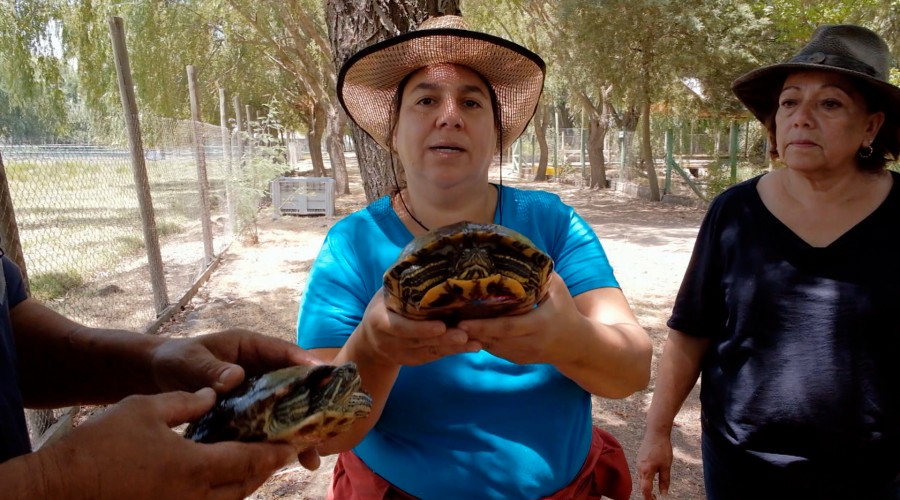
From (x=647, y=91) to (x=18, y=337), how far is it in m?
17.8

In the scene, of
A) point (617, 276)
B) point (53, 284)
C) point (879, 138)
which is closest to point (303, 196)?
point (617, 276)

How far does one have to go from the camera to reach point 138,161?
610 cm

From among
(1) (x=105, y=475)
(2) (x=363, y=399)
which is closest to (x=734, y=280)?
(2) (x=363, y=399)

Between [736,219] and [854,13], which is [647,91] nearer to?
[854,13]

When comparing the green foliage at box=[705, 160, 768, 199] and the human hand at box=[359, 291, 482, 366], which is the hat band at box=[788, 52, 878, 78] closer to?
the human hand at box=[359, 291, 482, 366]

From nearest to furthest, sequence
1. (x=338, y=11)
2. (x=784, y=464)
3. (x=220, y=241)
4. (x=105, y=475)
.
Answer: (x=105, y=475)
(x=784, y=464)
(x=338, y=11)
(x=220, y=241)

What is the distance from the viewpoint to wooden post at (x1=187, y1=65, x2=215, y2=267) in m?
8.79

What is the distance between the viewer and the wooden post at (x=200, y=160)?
8.79 metres

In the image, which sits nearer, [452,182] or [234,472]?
[234,472]

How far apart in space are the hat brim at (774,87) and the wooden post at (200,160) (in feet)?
25.8

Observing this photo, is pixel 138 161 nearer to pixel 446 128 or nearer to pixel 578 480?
pixel 446 128

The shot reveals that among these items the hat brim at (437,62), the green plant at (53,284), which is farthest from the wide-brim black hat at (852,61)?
the green plant at (53,284)

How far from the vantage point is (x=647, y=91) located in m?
17.4

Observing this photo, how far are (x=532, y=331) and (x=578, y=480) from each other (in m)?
0.61
